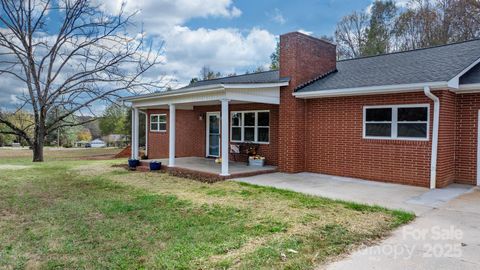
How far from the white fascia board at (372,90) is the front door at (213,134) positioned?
505cm

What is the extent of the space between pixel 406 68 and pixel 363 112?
1.77m

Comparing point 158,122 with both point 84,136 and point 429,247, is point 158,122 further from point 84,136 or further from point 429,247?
point 84,136

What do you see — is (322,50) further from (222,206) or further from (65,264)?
(65,264)

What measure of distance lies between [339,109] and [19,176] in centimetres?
1080

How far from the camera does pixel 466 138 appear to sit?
8.57 meters

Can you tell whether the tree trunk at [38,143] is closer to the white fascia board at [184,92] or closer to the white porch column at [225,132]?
the white fascia board at [184,92]

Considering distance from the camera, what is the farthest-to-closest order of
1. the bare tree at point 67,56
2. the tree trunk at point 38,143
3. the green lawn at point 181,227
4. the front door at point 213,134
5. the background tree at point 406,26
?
the tree trunk at point 38,143
the background tree at point 406,26
the bare tree at point 67,56
the front door at point 213,134
the green lawn at point 181,227

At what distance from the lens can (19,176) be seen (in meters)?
10.8

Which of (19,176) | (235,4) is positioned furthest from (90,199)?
(235,4)

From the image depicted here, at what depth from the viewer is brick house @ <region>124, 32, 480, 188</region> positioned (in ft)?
26.7

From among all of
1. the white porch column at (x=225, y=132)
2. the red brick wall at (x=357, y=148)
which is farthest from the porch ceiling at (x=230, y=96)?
the red brick wall at (x=357, y=148)

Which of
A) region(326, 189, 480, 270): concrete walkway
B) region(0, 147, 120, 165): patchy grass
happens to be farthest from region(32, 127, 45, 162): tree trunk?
region(326, 189, 480, 270): concrete walkway

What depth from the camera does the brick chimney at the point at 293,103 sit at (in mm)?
10609

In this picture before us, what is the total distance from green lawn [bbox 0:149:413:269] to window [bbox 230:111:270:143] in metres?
4.27
